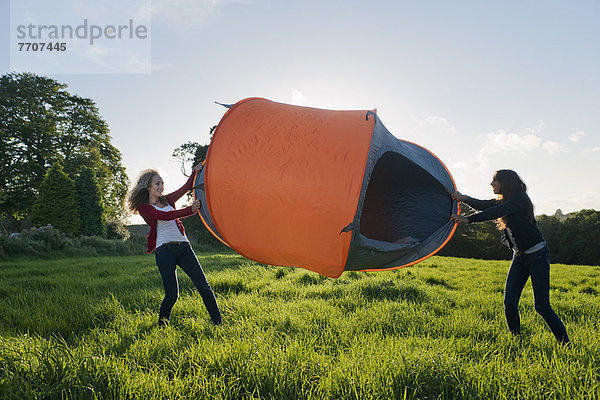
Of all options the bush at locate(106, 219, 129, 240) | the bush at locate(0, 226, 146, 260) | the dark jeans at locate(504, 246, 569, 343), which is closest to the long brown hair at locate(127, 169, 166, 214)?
the dark jeans at locate(504, 246, 569, 343)

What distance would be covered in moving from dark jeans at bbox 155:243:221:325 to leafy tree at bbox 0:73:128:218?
19.7 meters

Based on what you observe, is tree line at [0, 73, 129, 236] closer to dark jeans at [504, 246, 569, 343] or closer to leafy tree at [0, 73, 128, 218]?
leafy tree at [0, 73, 128, 218]

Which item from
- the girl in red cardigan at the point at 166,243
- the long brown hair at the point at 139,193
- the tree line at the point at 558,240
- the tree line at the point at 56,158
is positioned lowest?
the tree line at the point at 558,240

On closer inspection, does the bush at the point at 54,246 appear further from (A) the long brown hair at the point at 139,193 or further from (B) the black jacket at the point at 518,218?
(B) the black jacket at the point at 518,218

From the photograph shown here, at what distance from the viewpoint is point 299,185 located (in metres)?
2.94

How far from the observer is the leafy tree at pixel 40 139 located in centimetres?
2203

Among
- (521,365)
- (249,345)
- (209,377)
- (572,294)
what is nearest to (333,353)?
(249,345)

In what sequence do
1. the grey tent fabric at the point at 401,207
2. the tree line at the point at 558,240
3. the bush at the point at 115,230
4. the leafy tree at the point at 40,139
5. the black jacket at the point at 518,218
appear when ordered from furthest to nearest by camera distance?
the leafy tree at the point at 40,139 < the bush at the point at 115,230 < the tree line at the point at 558,240 < the black jacket at the point at 518,218 < the grey tent fabric at the point at 401,207

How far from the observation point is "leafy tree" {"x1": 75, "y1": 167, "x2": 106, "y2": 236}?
1770 cm

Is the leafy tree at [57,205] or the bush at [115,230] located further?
the bush at [115,230]

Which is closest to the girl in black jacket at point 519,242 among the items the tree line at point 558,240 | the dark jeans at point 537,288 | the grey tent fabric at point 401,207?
the dark jeans at point 537,288

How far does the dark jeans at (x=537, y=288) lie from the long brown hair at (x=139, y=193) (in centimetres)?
430

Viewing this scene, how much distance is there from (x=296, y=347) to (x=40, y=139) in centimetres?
2803

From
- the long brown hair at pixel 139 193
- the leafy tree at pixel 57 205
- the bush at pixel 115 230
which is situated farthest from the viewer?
the bush at pixel 115 230
